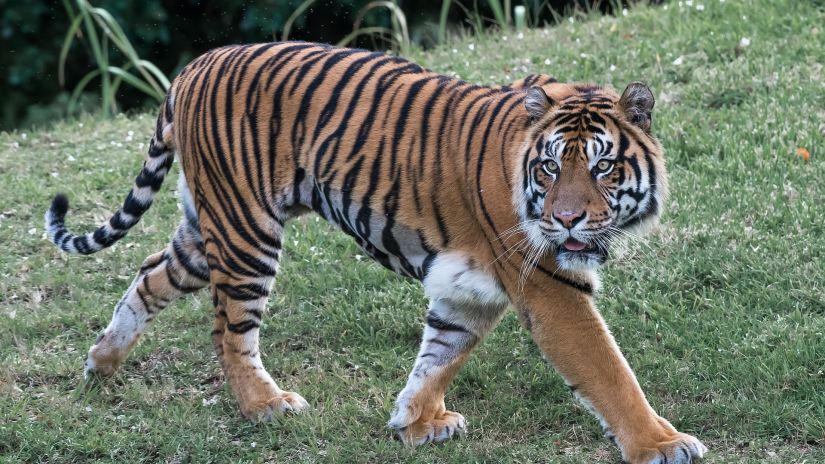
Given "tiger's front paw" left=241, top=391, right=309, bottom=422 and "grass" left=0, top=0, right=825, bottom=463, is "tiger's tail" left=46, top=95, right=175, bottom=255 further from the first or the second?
"tiger's front paw" left=241, top=391, right=309, bottom=422

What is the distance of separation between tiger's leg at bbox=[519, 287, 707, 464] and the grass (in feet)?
1.09

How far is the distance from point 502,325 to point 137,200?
176cm

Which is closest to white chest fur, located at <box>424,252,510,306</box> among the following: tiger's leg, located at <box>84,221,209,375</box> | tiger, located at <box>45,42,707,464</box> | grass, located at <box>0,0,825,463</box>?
tiger, located at <box>45,42,707,464</box>

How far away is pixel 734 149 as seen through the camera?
6.64 m

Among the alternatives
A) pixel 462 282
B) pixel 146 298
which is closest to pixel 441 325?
pixel 462 282

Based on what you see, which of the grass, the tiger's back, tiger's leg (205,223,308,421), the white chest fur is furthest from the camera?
tiger's leg (205,223,308,421)

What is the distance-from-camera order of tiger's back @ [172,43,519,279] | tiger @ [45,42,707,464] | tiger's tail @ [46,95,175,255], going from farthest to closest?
tiger's tail @ [46,95,175,255], tiger's back @ [172,43,519,279], tiger @ [45,42,707,464]

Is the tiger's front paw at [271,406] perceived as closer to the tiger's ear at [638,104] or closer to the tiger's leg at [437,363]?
the tiger's leg at [437,363]

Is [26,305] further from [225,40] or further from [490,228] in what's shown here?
[225,40]

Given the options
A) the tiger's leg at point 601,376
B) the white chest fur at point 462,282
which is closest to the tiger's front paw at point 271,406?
the white chest fur at point 462,282

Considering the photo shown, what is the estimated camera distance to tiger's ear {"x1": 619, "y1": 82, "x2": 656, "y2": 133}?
4207mm

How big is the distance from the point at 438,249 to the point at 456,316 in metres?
0.29

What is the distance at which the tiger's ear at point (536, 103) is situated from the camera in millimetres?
4309

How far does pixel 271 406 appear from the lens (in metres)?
4.94
